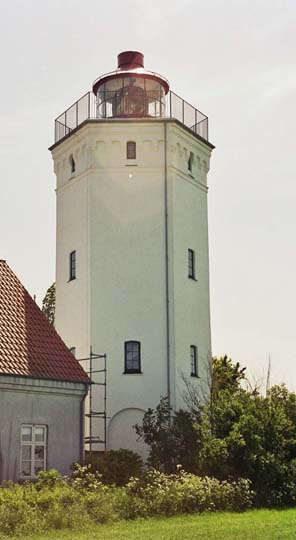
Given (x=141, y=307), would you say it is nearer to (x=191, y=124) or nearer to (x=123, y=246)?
(x=123, y=246)

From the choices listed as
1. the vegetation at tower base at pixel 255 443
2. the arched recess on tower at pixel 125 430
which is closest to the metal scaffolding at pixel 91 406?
the arched recess on tower at pixel 125 430

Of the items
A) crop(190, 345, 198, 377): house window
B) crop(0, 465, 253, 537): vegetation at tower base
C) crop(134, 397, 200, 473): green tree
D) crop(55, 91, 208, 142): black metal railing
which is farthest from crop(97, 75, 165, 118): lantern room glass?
crop(0, 465, 253, 537): vegetation at tower base

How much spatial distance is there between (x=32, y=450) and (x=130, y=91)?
1526cm

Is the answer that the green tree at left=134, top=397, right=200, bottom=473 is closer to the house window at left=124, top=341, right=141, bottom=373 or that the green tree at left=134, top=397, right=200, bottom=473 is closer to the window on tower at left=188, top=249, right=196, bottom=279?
the house window at left=124, top=341, right=141, bottom=373

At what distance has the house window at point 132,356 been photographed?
2889 cm

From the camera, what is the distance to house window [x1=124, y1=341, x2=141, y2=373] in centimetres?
2889

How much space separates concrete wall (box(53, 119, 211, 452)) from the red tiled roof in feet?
11.0

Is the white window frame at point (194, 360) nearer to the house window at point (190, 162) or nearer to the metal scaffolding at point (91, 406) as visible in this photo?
the metal scaffolding at point (91, 406)

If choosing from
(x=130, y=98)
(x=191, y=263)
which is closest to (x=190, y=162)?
(x=130, y=98)

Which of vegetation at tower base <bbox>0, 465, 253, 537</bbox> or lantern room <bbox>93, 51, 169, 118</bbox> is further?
lantern room <bbox>93, 51, 169, 118</bbox>

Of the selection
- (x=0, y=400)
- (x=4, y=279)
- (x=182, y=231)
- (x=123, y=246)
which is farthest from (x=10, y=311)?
(x=182, y=231)

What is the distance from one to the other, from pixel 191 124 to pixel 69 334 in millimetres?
9620

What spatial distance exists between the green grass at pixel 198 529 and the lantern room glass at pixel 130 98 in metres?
17.8

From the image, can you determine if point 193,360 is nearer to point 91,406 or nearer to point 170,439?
point 91,406
